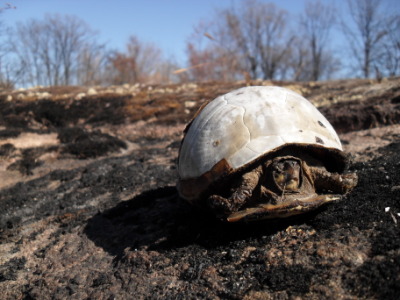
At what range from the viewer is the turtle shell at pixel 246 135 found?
3158 mm

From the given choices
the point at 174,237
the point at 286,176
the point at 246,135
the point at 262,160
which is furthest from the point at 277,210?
the point at 174,237

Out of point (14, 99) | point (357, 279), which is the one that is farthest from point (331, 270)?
point (14, 99)

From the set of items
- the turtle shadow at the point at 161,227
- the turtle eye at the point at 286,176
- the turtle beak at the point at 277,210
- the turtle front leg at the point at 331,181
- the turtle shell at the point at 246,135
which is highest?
the turtle shell at the point at 246,135

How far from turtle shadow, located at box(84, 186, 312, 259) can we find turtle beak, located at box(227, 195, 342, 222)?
1.23 feet

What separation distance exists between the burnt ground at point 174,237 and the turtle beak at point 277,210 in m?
0.28

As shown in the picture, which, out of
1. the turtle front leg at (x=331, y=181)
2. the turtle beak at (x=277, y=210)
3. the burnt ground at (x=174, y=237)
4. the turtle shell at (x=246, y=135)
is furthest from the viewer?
the turtle front leg at (x=331, y=181)

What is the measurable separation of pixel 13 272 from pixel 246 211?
2485 mm

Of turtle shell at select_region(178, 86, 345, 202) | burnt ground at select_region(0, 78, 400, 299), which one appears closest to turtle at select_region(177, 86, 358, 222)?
turtle shell at select_region(178, 86, 345, 202)

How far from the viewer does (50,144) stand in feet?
31.6

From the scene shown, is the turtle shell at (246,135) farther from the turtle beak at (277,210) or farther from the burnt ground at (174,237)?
the burnt ground at (174,237)

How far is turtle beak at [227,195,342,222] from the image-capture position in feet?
9.64

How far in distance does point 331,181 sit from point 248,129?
877 millimetres

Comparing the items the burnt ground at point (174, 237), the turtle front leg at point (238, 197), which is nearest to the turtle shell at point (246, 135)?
the turtle front leg at point (238, 197)

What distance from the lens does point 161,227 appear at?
412 cm
